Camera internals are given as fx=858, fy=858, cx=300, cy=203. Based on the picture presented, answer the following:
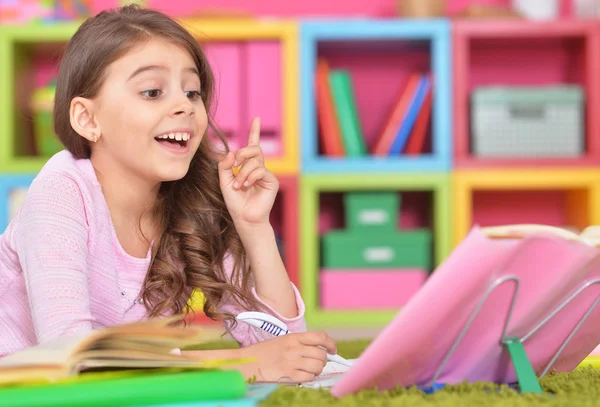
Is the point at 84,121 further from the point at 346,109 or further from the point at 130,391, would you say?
the point at 346,109

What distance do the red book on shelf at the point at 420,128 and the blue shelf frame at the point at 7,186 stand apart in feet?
4.01

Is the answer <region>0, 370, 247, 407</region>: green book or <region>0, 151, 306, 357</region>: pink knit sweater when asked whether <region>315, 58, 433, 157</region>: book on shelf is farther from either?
<region>0, 370, 247, 407</region>: green book

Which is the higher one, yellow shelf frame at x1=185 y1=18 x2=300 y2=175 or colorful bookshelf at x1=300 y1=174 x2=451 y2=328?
yellow shelf frame at x1=185 y1=18 x2=300 y2=175

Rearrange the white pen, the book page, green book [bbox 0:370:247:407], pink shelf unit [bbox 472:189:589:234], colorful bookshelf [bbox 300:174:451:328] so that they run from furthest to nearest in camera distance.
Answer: pink shelf unit [bbox 472:189:589:234] → colorful bookshelf [bbox 300:174:451:328] → the white pen → the book page → green book [bbox 0:370:247:407]

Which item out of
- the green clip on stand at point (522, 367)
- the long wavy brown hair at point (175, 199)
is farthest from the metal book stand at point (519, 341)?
the long wavy brown hair at point (175, 199)

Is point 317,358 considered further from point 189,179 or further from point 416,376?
point 189,179

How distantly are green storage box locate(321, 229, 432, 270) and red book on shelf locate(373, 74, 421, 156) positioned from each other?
28 centimetres

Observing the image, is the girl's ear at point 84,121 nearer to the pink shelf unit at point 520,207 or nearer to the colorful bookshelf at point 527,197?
the colorful bookshelf at point 527,197

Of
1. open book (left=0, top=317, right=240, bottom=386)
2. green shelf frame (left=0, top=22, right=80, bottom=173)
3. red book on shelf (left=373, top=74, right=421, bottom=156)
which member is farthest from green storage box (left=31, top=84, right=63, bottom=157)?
open book (left=0, top=317, right=240, bottom=386)

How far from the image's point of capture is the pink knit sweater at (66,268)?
95cm

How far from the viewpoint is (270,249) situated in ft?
Result: 4.16

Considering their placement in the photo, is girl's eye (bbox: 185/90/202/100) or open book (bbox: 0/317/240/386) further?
girl's eye (bbox: 185/90/202/100)

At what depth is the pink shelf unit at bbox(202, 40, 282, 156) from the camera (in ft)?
9.04

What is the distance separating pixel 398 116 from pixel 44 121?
1145mm
